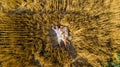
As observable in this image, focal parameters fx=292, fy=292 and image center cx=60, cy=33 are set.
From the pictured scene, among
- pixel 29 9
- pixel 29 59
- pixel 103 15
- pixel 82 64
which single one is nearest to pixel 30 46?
pixel 29 59

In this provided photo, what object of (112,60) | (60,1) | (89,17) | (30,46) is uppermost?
(60,1)

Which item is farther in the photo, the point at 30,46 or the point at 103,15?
the point at 103,15

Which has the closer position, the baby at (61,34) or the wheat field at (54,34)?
the wheat field at (54,34)

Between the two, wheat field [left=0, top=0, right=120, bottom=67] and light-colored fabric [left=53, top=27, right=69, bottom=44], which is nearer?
wheat field [left=0, top=0, right=120, bottom=67]

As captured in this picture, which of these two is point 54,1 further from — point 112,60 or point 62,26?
point 112,60

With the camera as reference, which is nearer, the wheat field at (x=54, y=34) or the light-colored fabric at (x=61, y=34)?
the wheat field at (x=54, y=34)

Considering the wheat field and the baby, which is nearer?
the wheat field

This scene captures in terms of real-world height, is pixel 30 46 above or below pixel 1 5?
below

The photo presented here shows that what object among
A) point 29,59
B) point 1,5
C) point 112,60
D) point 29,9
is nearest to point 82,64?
point 112,60
